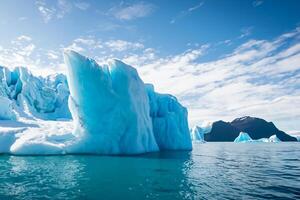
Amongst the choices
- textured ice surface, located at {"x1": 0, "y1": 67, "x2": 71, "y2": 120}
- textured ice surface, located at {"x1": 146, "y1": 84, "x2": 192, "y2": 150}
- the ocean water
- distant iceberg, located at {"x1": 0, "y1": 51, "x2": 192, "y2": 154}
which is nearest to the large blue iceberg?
distant iceberg, located at {"x1": 0, "y1": 51, "x2": 192, "y2": 154}

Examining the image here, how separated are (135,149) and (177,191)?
705 inches

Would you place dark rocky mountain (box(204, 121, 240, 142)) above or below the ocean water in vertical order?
above

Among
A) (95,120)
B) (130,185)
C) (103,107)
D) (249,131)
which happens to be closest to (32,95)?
(103,107)

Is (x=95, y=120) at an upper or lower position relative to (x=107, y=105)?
lower

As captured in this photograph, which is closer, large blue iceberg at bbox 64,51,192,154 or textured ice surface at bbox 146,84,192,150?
large blue iceberg at bbox 64,51,192,154

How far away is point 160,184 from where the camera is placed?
12.9 meters

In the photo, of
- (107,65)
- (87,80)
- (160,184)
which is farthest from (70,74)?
(160,184)

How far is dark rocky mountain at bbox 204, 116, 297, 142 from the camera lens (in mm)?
151500

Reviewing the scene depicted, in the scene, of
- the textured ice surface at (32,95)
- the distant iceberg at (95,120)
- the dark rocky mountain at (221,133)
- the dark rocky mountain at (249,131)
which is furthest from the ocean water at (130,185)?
the dark rocky mountain at (249,131)

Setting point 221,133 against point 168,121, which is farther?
point 221,133

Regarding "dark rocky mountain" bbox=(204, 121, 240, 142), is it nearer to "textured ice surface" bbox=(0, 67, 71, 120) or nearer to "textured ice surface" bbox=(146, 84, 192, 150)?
"textured ice surface" bbox=(146, 84, 192, 150)

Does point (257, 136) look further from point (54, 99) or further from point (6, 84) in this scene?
point (6, 84)

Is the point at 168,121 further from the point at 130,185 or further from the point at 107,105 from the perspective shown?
the point at 130,185

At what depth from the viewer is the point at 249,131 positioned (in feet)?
510
